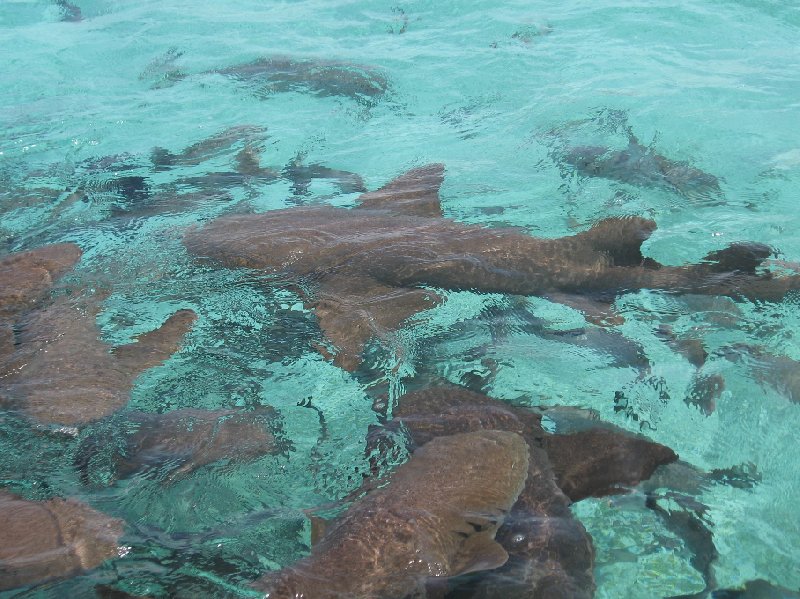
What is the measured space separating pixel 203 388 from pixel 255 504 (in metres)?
1.08

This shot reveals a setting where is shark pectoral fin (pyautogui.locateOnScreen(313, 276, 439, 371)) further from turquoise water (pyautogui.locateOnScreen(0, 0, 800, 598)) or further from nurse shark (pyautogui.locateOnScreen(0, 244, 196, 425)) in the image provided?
nurse shark (pyautogui.locateOnScreen(0, 244, 196, 425))

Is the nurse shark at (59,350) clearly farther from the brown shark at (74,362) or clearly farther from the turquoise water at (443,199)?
the turquoise water at (443,199)

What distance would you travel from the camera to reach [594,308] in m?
4.93

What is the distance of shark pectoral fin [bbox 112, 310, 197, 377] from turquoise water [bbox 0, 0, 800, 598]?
0.42 ft

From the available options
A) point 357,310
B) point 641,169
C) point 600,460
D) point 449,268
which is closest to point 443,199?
point 449,268

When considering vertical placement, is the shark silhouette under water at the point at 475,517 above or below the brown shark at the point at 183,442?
above

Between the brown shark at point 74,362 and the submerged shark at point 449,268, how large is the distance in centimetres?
98

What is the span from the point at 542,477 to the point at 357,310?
2029mm

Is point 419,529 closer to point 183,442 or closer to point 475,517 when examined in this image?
point 475,517

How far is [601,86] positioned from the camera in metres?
9.03

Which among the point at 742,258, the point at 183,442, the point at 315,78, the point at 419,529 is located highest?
the point at 315,78

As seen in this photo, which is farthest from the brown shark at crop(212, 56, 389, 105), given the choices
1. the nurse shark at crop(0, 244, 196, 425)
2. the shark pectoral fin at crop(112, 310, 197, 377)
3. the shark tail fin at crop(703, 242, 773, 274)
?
the shark tail fin at crop(703, 242, 773, 274)

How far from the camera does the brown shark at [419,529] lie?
9.21 ft

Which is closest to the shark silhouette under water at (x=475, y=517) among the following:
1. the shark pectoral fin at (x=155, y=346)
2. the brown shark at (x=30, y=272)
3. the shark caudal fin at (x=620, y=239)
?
the shark caudal fin at (x=620, y=239)
